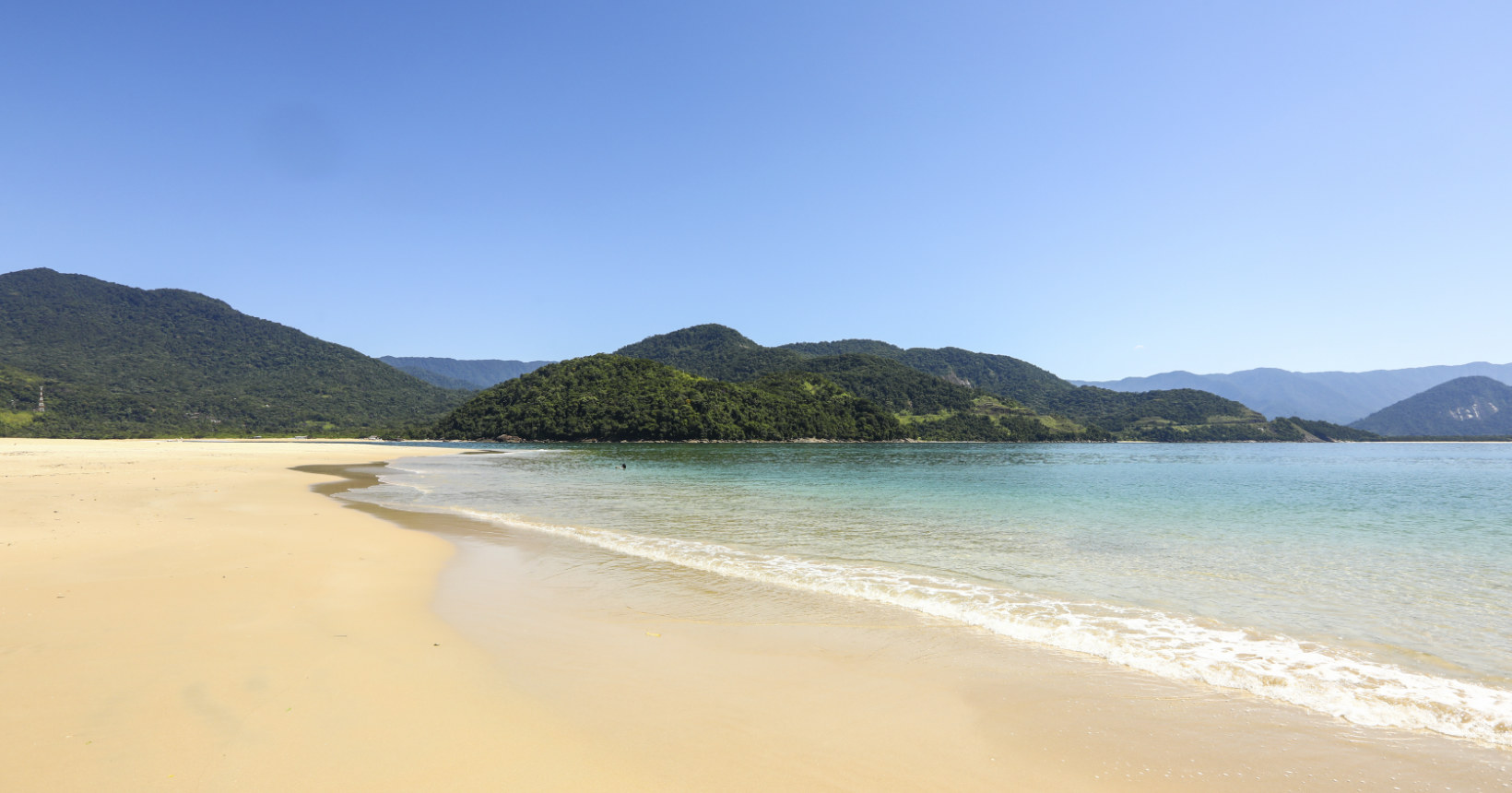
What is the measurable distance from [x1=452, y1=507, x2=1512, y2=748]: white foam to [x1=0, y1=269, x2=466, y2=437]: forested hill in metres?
139

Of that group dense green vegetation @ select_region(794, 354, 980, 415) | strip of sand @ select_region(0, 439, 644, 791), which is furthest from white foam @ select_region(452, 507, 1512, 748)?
dense green vegetation @ select_region(794, 354, 980, 415)

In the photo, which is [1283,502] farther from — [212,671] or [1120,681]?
[212,671]

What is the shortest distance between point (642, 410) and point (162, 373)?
130948 mm

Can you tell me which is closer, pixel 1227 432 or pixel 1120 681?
pixel 1120 681

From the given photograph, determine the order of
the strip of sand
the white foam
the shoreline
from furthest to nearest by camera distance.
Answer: the white foam → the shoreline → the strip of sand

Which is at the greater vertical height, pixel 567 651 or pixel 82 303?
pixel 82 303

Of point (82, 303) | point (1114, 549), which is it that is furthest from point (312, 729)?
point (82, 303)

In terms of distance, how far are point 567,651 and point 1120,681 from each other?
544 cm

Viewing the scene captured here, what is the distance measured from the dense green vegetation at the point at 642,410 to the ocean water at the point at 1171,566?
304 feet

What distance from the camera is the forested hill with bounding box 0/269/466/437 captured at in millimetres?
112312

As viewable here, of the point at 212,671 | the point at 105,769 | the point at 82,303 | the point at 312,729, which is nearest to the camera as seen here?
the point at 105,769

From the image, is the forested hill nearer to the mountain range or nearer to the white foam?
the mountain range

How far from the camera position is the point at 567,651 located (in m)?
6.32

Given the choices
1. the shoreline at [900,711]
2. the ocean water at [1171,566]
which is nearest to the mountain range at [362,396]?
the ocean water at [1171,566]
